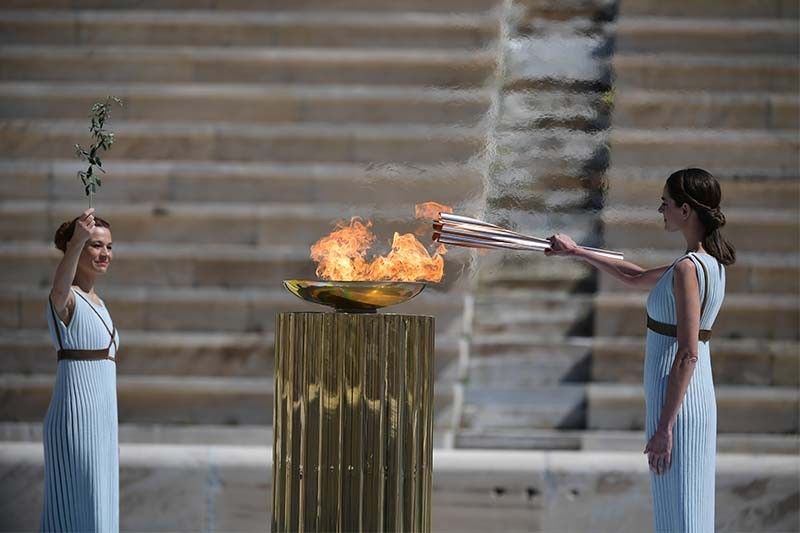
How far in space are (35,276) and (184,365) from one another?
109 cm

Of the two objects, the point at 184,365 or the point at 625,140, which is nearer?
the point at 184,365

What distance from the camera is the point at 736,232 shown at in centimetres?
853

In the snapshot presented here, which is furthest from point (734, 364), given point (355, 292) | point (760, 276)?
point (355, 292)

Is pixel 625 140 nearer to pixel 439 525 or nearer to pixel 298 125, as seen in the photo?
pixel 298 125

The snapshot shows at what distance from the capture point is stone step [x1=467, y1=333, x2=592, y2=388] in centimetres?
796

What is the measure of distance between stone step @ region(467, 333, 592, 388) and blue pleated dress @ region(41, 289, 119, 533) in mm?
3167

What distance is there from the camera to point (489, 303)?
27.6ft

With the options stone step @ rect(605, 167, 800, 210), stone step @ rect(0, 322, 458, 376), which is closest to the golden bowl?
stone step @ rect(0, 322, 458, 376)

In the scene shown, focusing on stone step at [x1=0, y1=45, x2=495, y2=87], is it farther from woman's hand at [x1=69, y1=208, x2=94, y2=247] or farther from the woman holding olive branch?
woman's hand at [x1=69, y1=208, x2=94, y2=247]

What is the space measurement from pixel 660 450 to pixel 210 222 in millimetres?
4540

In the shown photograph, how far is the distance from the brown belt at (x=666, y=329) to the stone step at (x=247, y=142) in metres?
4.36

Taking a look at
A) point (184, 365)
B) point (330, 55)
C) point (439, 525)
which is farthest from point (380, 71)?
point (439, 525)

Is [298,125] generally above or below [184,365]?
above

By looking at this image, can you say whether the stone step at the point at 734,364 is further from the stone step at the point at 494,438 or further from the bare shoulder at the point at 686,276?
the bare shoulder at the point at 686,276
